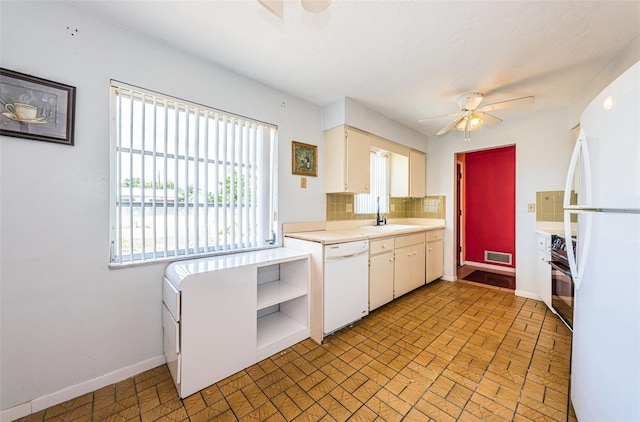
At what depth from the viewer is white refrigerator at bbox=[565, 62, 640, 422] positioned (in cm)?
84

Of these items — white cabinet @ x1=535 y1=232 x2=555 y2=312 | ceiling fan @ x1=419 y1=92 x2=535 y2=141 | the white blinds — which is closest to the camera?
ceiling fan @ x1=419 y1=92 x2=535 y2=141

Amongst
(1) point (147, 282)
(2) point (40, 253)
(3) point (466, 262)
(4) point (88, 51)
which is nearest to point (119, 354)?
(1) point (147, 282)

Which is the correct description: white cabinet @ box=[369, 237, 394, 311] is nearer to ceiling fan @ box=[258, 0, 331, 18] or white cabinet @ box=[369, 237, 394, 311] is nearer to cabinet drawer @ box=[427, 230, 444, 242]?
cabinet drawer @ box=[427, 230, 444, 242]

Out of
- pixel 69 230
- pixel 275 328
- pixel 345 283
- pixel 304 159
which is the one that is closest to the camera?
pixel 69 230

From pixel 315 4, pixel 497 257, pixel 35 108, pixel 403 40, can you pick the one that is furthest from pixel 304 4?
pixel 497 257

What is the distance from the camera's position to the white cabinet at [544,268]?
2.64 metres

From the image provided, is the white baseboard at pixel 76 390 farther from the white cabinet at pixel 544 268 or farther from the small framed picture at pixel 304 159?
the white cabinet at pixel 544 268

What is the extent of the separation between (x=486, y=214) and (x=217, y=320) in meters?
5.03

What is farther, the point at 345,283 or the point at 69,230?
the point at 345,283

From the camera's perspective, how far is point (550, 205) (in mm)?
3010

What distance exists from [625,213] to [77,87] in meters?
2.79

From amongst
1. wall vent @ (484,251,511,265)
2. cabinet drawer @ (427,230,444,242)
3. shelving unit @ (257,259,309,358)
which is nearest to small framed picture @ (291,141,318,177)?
shelving unit @ (257,259,309,358)

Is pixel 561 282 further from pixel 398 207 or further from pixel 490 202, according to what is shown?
pixel 490 202

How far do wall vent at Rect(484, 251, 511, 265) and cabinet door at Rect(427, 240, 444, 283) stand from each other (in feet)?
4.98
